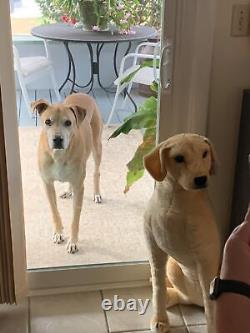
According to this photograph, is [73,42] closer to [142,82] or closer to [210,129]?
[142,82]

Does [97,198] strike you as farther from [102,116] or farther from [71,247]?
[102,116]

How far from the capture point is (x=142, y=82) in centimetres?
209

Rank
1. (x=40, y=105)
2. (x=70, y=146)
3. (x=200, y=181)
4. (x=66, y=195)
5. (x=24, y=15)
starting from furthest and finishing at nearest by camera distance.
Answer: (x=66, y=195)
(x=70, y=146)
(x=40, y=105)
(x=24, y=15)
(x=200, y=181)

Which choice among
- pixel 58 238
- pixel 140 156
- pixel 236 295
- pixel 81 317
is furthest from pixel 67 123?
pixel 236 295

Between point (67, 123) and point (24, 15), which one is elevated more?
point (24, 15)

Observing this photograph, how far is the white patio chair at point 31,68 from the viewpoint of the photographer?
6.44ft

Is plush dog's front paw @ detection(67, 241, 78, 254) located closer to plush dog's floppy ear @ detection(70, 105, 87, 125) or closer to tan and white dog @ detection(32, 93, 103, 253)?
tan and white dog @ detection(32, 93, 103, 253)

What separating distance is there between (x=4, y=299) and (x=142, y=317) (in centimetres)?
59

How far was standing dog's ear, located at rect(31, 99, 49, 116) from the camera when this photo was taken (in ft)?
6.63

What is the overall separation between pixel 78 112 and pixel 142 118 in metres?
0.27

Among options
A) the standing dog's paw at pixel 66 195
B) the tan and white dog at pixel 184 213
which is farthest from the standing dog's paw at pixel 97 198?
the tan and white dog at pixel 184 213

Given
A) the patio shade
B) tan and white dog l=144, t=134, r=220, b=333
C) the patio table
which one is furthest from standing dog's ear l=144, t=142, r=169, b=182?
the patio shade

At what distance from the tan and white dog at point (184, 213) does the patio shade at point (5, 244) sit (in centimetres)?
55

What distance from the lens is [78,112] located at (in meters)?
2.09
